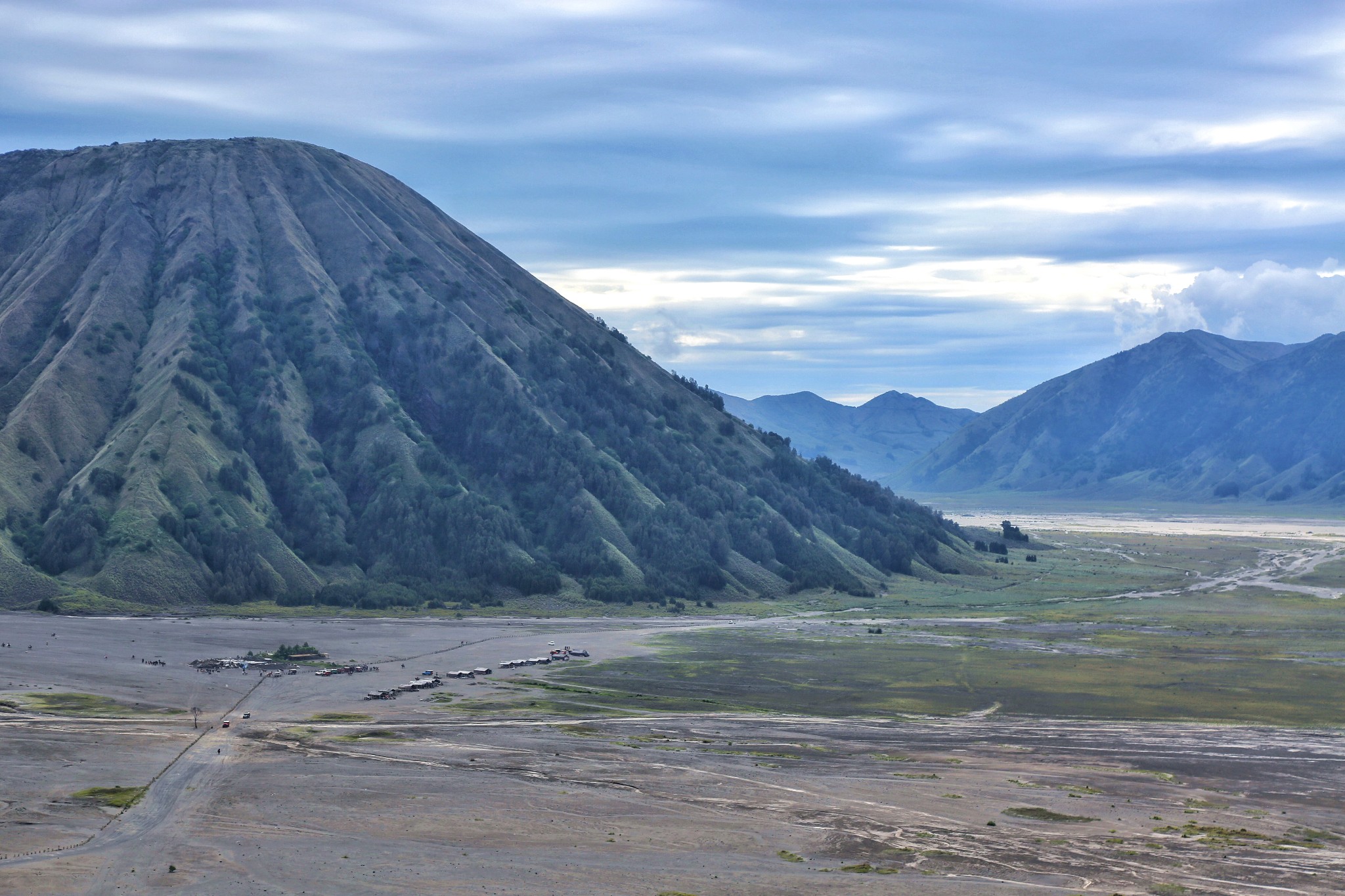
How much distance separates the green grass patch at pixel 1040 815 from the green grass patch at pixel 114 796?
47936 mm

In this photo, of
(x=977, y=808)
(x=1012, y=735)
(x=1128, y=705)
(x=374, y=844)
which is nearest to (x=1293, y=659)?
(x=1128, y=705)

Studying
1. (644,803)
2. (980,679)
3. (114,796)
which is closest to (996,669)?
(980,679)

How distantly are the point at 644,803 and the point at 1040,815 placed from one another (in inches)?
852

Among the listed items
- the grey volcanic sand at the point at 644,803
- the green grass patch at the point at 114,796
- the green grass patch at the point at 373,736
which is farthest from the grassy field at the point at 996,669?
the green grass patch at the point at 114,796

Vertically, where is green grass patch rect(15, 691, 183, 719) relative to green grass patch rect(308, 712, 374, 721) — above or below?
above

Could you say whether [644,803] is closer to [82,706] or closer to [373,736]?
[373,736]

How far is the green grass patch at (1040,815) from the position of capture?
65062mm

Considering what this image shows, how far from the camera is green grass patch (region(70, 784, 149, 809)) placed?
66188mm

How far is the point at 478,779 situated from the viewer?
72812mm

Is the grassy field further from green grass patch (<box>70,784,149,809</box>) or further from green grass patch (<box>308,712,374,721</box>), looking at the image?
green grass patch (<box>70,784,149,809</box>)

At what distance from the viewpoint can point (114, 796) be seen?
67.5 metres

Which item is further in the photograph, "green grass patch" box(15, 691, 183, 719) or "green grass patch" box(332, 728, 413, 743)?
"green grass patch" box(15, 691, 183, 719)

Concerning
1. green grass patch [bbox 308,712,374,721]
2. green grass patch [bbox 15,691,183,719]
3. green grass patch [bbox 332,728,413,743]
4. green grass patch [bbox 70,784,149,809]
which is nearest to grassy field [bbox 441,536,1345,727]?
green grass patch [bbox 308,712,374,721]

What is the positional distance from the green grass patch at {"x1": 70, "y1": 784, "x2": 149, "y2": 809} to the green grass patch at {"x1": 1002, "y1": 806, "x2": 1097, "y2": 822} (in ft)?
157
